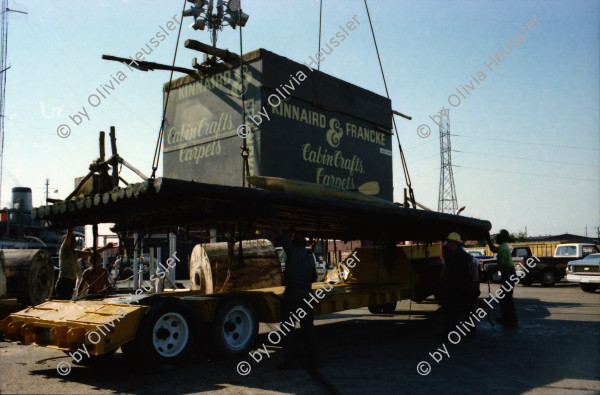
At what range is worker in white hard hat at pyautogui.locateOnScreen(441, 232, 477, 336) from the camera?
9.20m

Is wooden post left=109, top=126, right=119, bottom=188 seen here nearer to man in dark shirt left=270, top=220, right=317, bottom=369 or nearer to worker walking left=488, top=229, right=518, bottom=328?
man in dark shirt left=270, top=220, right=317, bottom=369

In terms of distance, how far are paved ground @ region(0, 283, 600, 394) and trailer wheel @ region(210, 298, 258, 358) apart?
19 centimetres

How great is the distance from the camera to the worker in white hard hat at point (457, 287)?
30.2 ft

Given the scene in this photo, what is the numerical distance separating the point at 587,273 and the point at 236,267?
15528 millimetres

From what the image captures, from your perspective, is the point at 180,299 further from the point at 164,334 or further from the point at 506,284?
the point at 506,284

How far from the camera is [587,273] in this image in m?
19.9

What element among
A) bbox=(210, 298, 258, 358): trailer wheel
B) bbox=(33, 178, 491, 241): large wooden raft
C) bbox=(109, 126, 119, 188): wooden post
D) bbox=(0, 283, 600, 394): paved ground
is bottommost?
bbox=(0, 283, 600, 394): paved ground

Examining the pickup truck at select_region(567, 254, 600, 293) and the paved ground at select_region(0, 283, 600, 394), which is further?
the pickup truck at select_region(567, 254, 600, 293)

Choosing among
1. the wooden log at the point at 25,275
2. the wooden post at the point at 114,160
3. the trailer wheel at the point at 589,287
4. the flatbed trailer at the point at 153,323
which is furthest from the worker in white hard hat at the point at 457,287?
the trailer wheel at the point at 589,287

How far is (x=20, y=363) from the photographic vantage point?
733cm

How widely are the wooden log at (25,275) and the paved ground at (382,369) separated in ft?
9.98

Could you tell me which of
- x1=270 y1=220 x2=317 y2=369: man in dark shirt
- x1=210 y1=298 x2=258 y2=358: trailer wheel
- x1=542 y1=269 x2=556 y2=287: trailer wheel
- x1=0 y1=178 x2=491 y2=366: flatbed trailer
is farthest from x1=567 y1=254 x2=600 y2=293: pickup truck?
x1=210 y1=298 x2=258 y2=358: trailer wheel

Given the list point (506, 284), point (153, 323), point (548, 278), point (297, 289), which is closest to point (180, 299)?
point (153, 323)

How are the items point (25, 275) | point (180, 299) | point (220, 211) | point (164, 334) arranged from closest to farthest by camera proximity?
point (164, 334) < point (180, 299) < point (220, 211) < point (25, 275)
